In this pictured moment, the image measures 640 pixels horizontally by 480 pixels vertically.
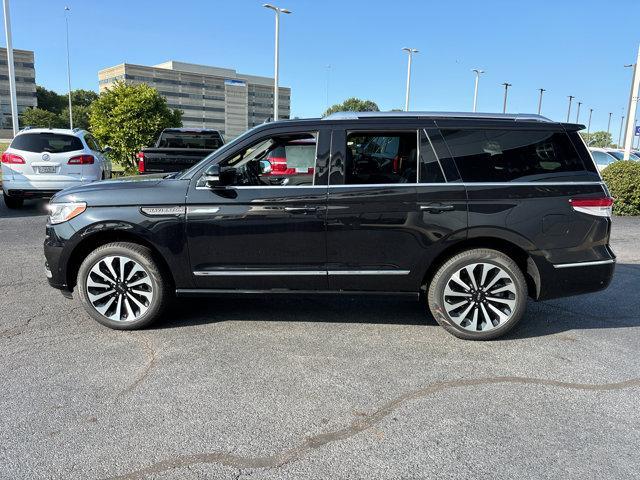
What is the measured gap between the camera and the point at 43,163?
10359 millimetres

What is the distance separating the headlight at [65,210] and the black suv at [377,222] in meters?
0.01

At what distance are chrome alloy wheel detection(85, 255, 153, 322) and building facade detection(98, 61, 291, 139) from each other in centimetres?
11352

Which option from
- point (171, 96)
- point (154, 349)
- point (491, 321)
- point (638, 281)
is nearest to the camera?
point (154, 349)

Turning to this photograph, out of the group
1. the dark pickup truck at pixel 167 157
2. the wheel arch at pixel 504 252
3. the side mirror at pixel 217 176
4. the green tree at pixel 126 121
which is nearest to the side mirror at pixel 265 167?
the side mirror at pixel 217 176

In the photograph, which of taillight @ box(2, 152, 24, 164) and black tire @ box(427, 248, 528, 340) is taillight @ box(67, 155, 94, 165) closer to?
taillight @ box(2, 152, 24, 164)

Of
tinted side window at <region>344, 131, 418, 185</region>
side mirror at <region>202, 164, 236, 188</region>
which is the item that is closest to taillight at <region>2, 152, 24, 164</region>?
side mirror at <region>202, 164, 236, 188</region>

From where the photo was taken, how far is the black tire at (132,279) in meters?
4.36

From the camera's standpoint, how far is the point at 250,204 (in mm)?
4227

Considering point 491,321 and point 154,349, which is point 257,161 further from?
point 491,321

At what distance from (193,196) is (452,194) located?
2.18m

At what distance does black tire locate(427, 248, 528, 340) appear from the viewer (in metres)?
4.28

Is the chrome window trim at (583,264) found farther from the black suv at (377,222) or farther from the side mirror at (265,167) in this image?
the side mirror at (265,167)

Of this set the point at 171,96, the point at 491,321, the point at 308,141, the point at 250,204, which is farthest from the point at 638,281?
the point at 171,96

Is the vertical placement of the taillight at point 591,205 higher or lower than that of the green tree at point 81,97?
lower
